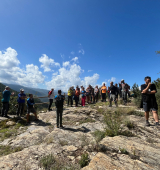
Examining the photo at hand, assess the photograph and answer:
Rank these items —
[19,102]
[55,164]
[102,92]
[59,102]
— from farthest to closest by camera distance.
Answer: 1. [102,92]
2. [19,102]
3. [59,102]
4. [55,164]

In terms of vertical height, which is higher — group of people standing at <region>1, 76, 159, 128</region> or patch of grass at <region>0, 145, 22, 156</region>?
group of people standing at <region>1, 76, 159, 128</region>

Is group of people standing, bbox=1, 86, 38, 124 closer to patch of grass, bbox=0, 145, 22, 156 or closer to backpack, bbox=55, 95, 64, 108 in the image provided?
backpack, bbox=55, 95, 64, 108

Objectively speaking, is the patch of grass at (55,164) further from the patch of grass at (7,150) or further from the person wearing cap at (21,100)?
the person wearing cap at (21,100)

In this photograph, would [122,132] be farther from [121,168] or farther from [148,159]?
[121,168]

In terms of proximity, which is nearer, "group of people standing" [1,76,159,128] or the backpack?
"group of people standing" [1,76,159,128]

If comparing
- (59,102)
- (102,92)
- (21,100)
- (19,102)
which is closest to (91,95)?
(102,92)

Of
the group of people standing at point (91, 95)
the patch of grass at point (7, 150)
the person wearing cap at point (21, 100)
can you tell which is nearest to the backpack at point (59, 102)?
the group of people standing at point (91, 95)

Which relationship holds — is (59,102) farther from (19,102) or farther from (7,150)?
(19,102)

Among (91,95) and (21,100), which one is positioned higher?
(91,95)

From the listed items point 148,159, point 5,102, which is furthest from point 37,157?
point 5,102

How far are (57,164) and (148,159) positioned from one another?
7.47 feet

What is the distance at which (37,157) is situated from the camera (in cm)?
276

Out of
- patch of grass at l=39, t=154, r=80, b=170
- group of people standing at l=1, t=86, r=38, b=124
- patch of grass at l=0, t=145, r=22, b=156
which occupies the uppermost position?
group of people standing at l=1, t=86, r=38, b=124

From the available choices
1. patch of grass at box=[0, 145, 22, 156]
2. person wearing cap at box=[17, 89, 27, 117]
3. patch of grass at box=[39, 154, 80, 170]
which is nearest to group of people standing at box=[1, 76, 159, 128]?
person wearing cap at box=[17, 89, 27, 117]
